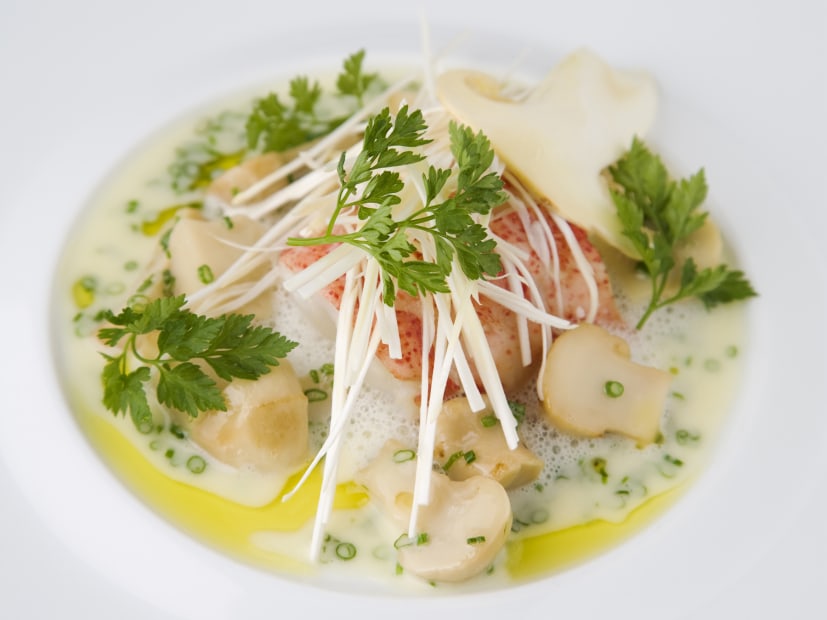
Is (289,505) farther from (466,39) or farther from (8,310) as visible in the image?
(466,39)

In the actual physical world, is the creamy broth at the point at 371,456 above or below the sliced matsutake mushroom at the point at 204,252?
below

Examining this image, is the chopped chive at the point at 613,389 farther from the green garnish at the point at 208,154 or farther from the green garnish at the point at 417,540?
the green garnish at the point at 208,154

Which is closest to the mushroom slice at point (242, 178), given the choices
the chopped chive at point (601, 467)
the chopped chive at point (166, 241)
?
the chopped chive at point (166, 241)

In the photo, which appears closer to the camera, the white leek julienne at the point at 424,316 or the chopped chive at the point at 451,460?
the white leek julienne at the point at 424,316

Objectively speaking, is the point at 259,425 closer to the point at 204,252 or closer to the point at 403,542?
the point at 403,542

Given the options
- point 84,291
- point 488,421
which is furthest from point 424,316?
point 84,291

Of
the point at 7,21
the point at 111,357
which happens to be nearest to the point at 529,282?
the point at 111,357
